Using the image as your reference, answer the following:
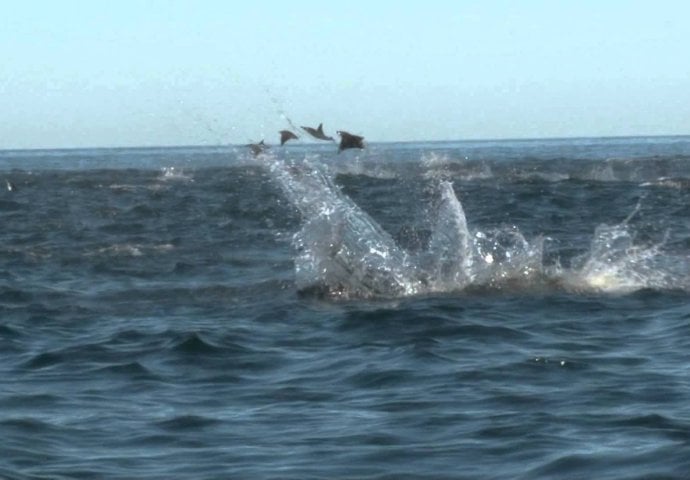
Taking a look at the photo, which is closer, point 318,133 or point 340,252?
point 318,133

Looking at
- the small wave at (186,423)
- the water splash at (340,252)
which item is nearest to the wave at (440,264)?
the water splash at (340,252)

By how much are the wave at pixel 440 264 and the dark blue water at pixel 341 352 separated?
0.03 metres

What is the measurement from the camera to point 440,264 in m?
17.1

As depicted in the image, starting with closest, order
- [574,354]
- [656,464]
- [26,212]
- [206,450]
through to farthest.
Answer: [656,464]
[206,450]
[574,354]
[26,212]

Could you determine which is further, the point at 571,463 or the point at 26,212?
the point at 26,212

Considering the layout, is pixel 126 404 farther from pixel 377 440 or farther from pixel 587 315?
pixel 587 315

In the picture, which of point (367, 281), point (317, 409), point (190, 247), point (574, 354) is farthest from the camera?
point (190, 247)

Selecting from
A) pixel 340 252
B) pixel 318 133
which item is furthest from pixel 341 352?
pixel 340 252

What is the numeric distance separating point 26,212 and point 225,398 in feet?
72.8

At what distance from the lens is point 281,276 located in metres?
18.3

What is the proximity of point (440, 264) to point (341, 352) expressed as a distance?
4.53 metres

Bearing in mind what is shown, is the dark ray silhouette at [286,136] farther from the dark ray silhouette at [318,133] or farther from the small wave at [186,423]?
the small wave at [186,423]

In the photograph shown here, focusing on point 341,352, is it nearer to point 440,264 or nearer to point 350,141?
point 350,141

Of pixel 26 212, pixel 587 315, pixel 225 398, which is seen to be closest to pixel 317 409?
pixel 225 398
